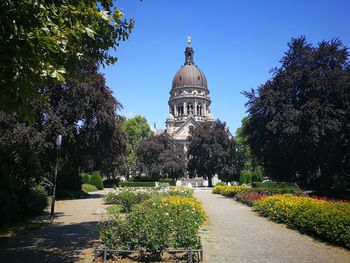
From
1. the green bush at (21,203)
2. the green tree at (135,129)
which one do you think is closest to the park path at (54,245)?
the green bush at (21,203)

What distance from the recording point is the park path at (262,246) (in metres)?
8.11

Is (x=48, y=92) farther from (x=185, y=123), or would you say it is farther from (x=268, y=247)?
(x=185, y=123)

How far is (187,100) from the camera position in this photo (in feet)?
317

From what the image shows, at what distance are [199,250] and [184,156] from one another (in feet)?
194

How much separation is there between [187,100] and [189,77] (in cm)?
691

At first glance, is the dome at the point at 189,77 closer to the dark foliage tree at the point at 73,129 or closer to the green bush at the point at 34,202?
the dark foliage tree at the point at 73,129

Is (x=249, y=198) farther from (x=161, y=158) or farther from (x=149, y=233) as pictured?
(x=161, y=158)

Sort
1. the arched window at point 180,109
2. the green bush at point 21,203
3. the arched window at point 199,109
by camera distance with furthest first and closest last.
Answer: the arched window at point 180,109 → the arched window at point 199,109 → the green bush at point 21,203

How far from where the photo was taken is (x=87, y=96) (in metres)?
26.6

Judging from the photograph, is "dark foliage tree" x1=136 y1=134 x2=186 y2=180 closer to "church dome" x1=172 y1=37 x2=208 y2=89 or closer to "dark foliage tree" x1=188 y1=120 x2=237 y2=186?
"dark foliage tree" x1=188 y1=120 x2=237 y2=186

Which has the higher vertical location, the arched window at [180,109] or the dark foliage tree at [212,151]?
the arched window at [180,109]

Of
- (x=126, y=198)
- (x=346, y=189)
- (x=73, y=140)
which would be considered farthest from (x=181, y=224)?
(x=346, y=189)

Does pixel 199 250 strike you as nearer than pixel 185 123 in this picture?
Yes

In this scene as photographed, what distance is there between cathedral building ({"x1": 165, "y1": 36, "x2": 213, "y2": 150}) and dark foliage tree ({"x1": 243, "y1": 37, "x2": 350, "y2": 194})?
62.9 m
